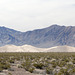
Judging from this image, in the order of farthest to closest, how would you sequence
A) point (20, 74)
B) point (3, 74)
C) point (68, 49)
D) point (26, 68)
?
point (68, 49) < point (26, 68) < point (20, 74) < point (3, 74)

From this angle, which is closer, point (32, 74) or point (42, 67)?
point (32, 74)

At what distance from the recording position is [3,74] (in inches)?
543

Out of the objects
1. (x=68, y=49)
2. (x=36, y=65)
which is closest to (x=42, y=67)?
(x=36, y=65)

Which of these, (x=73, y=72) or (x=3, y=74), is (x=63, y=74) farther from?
(x=3, y=74)

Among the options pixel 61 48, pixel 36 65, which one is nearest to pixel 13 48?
pixel 61 48

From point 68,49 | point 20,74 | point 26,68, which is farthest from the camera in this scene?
point 68,49

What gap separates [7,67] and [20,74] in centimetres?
309

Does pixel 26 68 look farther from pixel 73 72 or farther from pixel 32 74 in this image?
pixel 73 72

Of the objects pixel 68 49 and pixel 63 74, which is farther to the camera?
pixel 68 49

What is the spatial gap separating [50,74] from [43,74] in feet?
1.70

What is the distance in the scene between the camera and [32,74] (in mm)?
15281

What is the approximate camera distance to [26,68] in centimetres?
1744

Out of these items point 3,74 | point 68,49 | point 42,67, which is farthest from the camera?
point 68,49

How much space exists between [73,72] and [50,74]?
5.73 ft
